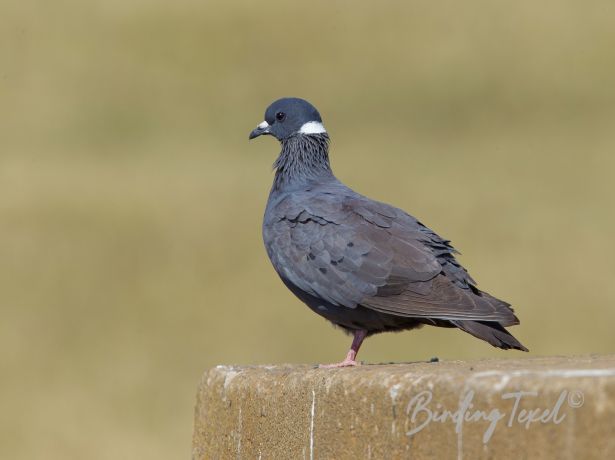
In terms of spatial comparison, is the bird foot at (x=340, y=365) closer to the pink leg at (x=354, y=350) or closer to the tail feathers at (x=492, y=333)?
the pink leg at (x=354, y=350)

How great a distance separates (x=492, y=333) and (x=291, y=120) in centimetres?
334

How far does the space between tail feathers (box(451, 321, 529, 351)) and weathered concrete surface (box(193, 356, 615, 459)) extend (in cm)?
84

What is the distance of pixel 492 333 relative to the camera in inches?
338

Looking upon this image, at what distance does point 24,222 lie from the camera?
26.9m

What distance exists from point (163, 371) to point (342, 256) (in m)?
13.5

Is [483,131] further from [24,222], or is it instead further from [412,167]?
[24,222]

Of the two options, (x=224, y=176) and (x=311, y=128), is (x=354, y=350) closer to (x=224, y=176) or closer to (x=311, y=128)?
(x=311, y=128)

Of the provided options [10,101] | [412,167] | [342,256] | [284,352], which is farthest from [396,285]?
[10,101]

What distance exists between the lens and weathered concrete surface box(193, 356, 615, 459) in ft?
18.1

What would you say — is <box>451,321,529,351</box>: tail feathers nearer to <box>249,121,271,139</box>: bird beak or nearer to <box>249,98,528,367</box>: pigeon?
<box>249,98,528,367</box>: pigeon

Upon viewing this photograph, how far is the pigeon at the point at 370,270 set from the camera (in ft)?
28.8

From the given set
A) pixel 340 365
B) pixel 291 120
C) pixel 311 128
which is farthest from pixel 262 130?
pixel 340 365

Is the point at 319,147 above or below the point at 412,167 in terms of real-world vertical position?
below

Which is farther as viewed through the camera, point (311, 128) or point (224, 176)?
point (224, 176)
